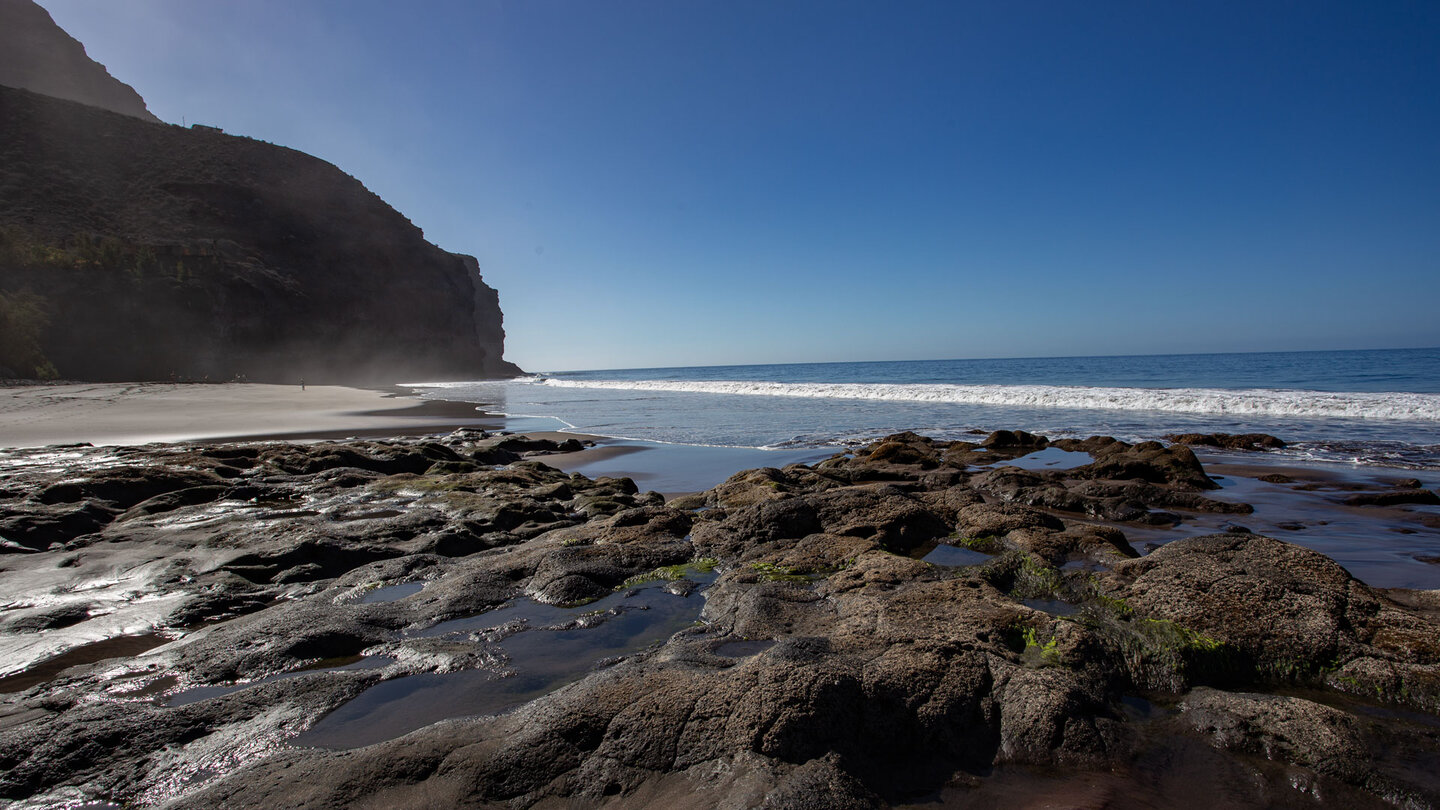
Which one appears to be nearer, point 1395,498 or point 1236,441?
point 1395,498

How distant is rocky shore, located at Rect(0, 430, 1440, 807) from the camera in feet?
7.68

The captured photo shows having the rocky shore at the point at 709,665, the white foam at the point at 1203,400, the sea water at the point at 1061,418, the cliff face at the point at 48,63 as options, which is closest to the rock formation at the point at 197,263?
the sea water at the point at 1061,418

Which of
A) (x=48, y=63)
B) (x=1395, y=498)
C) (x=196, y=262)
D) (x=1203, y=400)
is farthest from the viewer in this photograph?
(x=48, y=63)

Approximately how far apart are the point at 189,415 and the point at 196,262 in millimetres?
29343

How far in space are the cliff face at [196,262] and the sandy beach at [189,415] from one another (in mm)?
10612

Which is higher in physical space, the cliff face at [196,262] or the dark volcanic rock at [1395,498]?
the cliff face at [196,262]

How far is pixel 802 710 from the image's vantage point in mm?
2434

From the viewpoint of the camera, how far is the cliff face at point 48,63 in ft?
240

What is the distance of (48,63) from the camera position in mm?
76875

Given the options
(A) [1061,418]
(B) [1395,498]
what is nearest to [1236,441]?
(B) [1395,498]

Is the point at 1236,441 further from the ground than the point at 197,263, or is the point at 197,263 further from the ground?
the point at 197,263

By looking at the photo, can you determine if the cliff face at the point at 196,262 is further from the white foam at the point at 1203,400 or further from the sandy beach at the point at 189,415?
the white foam at the point at 1203,400

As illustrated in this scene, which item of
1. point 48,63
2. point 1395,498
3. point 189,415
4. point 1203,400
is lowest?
point 1395,498

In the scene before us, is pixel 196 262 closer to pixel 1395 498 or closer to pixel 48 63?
pixel 1395 498
